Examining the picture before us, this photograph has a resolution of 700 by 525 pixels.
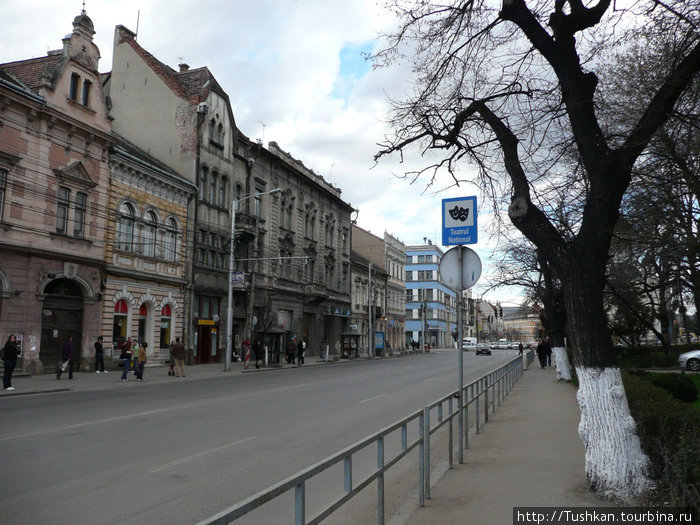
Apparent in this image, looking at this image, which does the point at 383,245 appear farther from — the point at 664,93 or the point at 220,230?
the point at 664,93

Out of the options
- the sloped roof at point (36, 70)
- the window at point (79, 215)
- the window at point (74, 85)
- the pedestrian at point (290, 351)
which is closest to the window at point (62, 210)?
the window at point (79, 215)

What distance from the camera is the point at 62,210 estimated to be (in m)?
25.6

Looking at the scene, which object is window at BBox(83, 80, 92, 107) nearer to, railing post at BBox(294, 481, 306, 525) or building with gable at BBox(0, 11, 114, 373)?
building with gable at BBox(0, 11, 114, 373)

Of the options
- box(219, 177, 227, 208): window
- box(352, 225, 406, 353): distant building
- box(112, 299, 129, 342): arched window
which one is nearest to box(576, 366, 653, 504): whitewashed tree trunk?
box(112, 299, 129, 342): arched window

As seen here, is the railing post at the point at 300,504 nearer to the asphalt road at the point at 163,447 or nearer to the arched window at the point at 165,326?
the asphalt road at the point at 163,447

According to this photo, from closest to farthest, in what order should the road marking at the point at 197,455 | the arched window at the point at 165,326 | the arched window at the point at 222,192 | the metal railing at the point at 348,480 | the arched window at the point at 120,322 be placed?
the metal railing at the point at 348,480, the road marking at the point at 197,455, the arched window at the point at 120,322, the arched window at the point at 165,326, the arched window at the point at 222,192

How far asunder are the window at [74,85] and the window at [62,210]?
4.52 meters

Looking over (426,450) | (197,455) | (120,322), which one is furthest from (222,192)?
(426,450)

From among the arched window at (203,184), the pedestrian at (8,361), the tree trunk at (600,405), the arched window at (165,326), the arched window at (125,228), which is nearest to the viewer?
the tree trunk at (600,405)

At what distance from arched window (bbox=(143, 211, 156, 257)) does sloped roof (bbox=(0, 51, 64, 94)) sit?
8.24 meters

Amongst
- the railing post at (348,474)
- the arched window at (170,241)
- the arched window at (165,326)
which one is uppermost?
the arched window at (170,241)

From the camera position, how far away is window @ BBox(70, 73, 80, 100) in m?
26.8

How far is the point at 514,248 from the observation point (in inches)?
1196

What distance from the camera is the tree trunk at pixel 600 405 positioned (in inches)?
249
